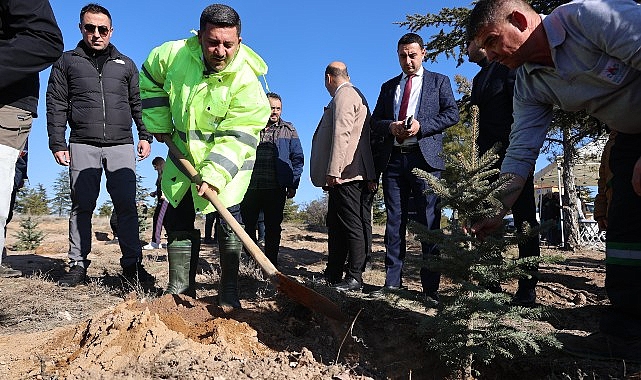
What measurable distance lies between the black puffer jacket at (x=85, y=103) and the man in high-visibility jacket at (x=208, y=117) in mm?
1204

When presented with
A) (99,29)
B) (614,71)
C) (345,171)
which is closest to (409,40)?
(345,171)

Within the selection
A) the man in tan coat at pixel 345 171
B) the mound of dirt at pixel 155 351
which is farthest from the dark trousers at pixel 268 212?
the mound of dirt at pixel 155 351

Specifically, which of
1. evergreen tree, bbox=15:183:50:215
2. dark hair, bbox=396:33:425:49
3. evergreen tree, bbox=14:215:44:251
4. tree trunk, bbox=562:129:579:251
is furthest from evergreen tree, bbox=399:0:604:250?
evergreen tree, bbox=15:183:50:215

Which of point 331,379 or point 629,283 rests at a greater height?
point 629,283

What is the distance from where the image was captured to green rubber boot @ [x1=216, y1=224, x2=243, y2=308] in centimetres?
331

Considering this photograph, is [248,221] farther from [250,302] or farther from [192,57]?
[192,57]

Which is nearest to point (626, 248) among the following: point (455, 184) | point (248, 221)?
point (455, 184)

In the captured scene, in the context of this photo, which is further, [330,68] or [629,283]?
[330,68]

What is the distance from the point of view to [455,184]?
8.46 ft

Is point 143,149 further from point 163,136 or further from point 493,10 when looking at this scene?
point 493,10

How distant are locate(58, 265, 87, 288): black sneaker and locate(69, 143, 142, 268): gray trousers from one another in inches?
2.1

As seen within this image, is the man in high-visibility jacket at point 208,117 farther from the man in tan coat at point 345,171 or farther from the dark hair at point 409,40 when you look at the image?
the dark hair at point 409,40

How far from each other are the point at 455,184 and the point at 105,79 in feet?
11.9

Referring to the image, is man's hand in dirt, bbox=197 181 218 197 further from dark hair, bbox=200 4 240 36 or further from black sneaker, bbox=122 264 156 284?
black sneaker, bbox=122 264 156 284
